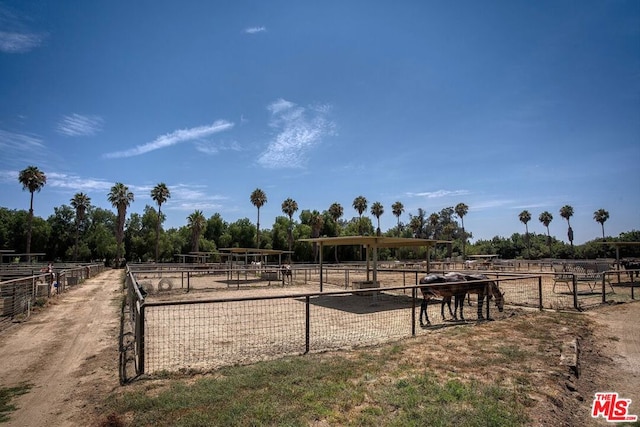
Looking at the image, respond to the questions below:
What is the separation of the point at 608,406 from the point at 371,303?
965 centimetres

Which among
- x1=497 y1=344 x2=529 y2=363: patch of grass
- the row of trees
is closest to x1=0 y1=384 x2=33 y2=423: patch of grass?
x1=497 y1=344 x2=529 y2=363: patch of grass

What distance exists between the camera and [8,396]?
4914 millimetres

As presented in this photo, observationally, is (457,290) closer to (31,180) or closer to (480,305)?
(480,305)

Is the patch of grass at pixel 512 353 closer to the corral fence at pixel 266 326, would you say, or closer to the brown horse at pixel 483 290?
the corral fence at pixel 266 326

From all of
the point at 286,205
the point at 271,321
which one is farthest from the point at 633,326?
the point at 286,205

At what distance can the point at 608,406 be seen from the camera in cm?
459

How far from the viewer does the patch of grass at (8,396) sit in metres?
4.33

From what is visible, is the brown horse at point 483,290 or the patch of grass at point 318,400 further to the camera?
the brown horse at point 483,290

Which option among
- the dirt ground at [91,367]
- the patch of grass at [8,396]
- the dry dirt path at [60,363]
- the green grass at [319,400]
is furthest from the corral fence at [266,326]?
the patch of grass at [8,396]

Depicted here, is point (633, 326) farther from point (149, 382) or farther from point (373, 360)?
point (149, 382)

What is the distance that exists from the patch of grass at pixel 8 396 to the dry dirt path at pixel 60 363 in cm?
7

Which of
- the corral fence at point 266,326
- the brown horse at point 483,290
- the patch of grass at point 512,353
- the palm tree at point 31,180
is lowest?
the corral fence at point 266,326

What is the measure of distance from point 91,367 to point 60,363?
84 cm

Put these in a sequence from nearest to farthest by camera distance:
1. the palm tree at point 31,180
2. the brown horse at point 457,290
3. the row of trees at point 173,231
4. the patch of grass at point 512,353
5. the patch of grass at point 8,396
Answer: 1. the patch of grass at point 8,396
2. the patch of grass at point 512,353
3. the brown horse at point 457,290
4. the palm tree at point 31,180
5. the row of trees at point 173,231
